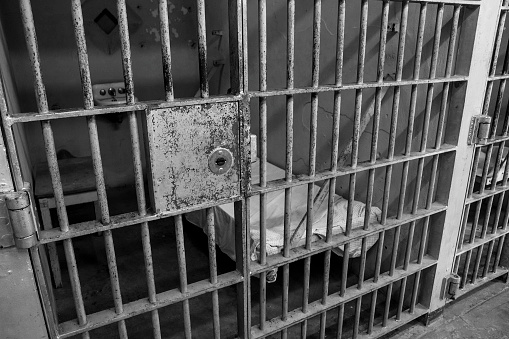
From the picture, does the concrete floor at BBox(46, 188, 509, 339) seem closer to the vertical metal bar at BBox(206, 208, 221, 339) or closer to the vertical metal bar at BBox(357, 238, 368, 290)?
the vertical metal bar at BBox(357, 238, 368, 290)

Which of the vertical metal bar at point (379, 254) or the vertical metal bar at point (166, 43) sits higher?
the vertical metal bar at point (166, 43)

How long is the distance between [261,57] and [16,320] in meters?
1.04

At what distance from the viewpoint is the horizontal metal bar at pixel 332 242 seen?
140cm

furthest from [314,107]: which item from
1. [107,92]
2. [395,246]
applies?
[107,92]

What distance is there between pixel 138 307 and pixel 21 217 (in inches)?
18.9

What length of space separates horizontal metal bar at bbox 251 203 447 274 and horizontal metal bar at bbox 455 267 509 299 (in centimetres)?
65

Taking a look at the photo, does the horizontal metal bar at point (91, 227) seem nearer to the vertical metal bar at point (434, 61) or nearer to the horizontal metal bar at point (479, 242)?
the vertical metal bar at point (434, 61)

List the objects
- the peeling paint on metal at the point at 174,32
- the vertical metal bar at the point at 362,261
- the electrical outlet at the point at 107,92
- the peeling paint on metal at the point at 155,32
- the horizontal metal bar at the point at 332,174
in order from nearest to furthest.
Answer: the horizontal metal bar at the point at 332,174, the vertical metal bar at the point at 362,261, the electrical outlet at the point at 107,92, the peeling paint on metal at the point at 155,32, the peeling paint on metal at the point at 174,32

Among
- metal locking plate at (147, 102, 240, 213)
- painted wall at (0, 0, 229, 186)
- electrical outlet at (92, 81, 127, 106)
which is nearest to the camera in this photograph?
metal locking plate at (147, 102, 240, 213)

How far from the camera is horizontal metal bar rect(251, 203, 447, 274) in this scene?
1.40 meters

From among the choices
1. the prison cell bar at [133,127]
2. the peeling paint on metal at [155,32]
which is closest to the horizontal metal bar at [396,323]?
the prison cell bar at [133,127]

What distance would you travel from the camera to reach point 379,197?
7.66 ft

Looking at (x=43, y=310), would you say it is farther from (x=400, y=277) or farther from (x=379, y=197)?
(x=379, y=197)

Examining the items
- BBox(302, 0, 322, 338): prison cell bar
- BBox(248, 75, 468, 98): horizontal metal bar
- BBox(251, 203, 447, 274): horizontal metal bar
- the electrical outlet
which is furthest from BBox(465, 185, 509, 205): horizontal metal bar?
the electrical outlet
